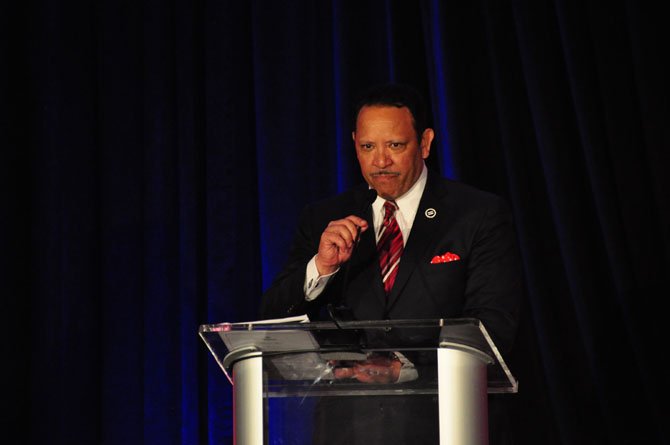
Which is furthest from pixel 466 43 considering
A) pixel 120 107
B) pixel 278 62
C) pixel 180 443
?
pixel 180 443

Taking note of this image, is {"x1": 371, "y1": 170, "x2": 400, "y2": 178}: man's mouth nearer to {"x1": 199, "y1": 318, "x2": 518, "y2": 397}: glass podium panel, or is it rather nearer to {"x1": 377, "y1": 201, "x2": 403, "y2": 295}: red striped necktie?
{"x1": 377, "y1": 201, "x2": 403, "y2": 295}: red striped necktie

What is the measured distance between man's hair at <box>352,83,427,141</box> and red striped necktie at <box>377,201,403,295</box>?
301mm

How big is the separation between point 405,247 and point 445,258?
4.3 inches

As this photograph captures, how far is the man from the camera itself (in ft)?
7.39

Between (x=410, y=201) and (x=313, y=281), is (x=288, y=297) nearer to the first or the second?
(x=313, y=281)

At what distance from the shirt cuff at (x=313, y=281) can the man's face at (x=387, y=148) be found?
0.46m

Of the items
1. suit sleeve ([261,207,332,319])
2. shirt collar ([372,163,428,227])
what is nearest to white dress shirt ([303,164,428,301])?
shirt collar ([372,163,428,227])

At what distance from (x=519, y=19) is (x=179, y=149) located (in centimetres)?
138

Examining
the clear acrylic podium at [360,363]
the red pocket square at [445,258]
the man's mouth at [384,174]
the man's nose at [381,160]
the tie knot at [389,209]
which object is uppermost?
the man's nose at [381,160]

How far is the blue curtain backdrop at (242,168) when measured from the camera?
3105 millimetres

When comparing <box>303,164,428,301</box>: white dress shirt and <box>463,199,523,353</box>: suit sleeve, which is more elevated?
<box>303,164,428,301</box>: white dress shirt

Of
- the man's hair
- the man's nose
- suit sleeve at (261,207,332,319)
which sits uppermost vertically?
the man's hair

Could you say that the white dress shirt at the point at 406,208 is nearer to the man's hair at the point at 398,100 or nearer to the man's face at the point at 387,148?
the man's face at the point at 387,148

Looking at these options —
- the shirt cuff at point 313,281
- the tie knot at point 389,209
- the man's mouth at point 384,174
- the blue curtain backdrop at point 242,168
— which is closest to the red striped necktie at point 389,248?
the tie knot at point 389,209
